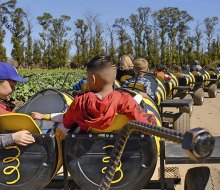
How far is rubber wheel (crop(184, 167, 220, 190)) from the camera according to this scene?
9.39ft

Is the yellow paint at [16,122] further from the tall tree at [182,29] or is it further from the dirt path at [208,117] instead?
the tall tree at [182,29]

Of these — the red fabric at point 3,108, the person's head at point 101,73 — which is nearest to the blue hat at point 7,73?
the red fabric at point 3,108

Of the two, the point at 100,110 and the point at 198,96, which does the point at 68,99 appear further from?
the point at 198,96

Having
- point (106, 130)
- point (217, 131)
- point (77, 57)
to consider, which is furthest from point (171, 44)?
point (106, 130)

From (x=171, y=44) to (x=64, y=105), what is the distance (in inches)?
2408

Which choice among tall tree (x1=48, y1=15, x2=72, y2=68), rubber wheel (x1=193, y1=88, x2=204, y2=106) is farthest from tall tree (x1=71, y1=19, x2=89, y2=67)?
rubber wheel (x1=193, y1=88, x2=204, y2=106)

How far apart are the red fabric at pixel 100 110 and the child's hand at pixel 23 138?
328 mm

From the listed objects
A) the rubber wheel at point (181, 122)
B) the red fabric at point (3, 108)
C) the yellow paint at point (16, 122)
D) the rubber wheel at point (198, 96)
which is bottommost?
the rubber wheel at point (198, 96)

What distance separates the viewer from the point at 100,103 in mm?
2770

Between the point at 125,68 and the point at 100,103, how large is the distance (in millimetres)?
5071

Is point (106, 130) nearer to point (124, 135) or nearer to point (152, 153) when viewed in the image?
point (152, 153)

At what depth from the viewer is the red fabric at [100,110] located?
9.07ft

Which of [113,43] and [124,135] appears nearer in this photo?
[124,135]

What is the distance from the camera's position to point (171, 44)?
211 feet
